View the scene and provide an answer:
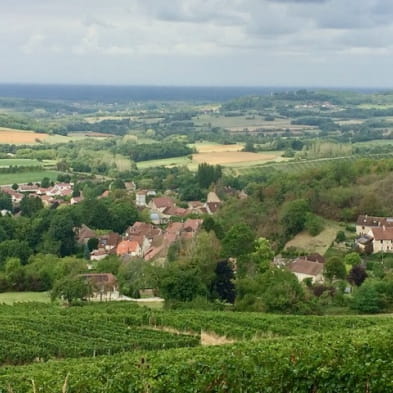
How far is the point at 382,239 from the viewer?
43.3m

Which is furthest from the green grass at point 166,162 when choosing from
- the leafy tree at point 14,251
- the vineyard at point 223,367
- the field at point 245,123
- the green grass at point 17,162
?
the vineyard at point 223,367

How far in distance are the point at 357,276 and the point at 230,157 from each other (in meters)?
60.6

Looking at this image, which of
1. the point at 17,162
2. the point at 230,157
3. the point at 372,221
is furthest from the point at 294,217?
the point at 17,162

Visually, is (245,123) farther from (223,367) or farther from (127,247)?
(223,367)

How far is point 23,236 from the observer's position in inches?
2068

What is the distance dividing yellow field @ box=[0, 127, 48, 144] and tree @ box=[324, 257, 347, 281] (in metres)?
84.5

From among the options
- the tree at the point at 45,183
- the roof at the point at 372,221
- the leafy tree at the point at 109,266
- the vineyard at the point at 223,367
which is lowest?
the tree at the point at 45,183

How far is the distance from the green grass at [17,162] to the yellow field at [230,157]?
2183 centimetres

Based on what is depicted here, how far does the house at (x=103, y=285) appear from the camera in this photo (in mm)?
38312

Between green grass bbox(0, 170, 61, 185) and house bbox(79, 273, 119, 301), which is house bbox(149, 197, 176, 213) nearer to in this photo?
green grass bbox(0, 170, 61, 185)

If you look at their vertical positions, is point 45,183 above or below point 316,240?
below

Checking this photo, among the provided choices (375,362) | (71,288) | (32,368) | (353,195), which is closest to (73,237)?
(71,288)

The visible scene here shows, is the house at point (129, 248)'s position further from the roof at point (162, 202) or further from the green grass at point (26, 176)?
the green grass at point (26, 176)

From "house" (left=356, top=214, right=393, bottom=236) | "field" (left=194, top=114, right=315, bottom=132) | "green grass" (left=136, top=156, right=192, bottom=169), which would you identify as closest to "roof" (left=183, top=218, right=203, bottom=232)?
"house" (left=356, top=214, right=393, bottom=236)
